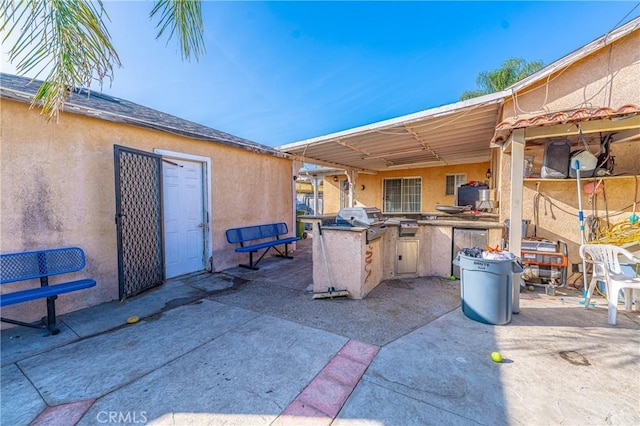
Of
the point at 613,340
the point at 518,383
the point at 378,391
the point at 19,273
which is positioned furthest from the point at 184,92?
the point at 613,340

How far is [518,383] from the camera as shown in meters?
2.12

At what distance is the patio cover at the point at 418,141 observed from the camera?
4.92 m

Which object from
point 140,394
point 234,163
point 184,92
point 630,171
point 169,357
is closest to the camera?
point 140,394

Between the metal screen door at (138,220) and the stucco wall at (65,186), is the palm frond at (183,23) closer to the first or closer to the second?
the metal screen door at (138,220)

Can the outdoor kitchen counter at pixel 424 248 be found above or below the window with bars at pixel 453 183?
below

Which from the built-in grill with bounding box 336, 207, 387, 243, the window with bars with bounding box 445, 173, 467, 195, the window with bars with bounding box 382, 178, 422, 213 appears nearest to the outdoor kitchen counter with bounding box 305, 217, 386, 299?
the built-in grill with bounding box 336, 207, 387, 243

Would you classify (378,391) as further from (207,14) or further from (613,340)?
(207,14)

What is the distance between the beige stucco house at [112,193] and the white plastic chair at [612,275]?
21.8 ft

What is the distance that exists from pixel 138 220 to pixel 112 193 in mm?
572

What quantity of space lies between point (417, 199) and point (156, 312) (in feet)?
33.6

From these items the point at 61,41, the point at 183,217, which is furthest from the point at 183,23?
the point at 183,217

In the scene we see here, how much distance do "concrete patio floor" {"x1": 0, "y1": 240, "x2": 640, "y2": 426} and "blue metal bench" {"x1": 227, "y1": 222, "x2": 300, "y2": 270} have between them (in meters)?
2.07

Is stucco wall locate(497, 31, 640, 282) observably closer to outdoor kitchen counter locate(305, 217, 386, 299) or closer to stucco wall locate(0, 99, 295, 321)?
outdoor kitchen counter locate(305, 217, 386, 299)

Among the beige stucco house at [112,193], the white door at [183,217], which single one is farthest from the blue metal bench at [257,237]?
the white door at [183,217]
